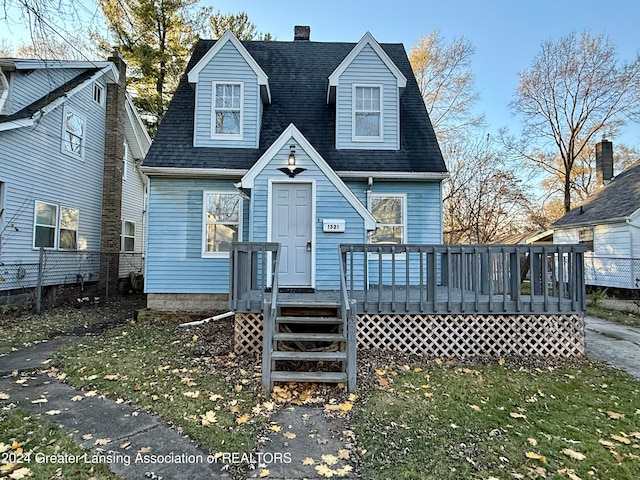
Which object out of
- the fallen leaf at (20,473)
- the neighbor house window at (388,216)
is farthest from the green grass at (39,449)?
the neighbor house window at (388,216)

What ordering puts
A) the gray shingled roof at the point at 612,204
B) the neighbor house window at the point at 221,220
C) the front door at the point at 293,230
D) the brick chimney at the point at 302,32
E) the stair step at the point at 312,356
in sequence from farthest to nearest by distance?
the gray shingled roof at the point at 612,204, the brick chimney at the point at 302,32, the neighbor house window at the point at 221,220, the front door at the point at 293,230, the stair step at the point at 312,356

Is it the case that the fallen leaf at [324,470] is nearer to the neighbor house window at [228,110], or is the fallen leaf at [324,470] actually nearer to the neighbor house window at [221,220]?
the neighbor house window at [221,220]

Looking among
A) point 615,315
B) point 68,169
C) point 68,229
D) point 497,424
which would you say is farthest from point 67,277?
point 615,315

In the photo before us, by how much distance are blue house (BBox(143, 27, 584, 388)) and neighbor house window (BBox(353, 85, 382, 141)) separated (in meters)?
0.03

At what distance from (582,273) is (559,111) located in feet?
69.5

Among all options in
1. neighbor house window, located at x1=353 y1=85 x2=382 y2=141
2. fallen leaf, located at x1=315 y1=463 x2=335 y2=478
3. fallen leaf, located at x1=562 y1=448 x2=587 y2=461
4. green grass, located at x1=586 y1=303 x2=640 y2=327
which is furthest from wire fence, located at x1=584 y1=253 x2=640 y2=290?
fallen leaf, located at x1=315 y1=463 x2=335 y2=478

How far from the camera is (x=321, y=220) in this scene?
744 cm

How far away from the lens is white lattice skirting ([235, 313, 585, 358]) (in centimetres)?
600

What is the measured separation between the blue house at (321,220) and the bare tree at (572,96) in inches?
619

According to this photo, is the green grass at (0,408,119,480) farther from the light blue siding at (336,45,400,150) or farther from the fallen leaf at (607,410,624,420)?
the light blue siding at (336,45,400,150)

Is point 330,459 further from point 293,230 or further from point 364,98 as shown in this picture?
point 364,98

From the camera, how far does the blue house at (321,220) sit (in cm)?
591

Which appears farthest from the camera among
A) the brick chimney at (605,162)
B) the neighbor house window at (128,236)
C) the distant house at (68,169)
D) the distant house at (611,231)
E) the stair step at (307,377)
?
the brick chimney at (605,162)

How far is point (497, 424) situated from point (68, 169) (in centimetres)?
1345
